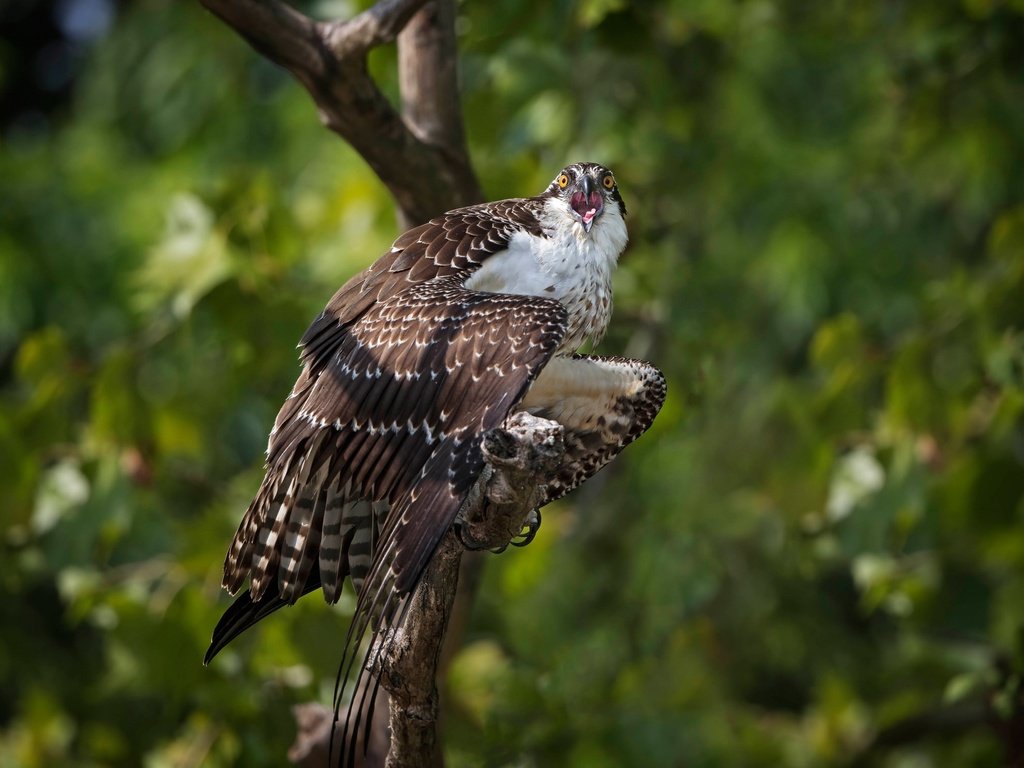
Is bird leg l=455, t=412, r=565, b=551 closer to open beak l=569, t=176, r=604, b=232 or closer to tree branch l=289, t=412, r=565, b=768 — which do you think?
tree branch l=289, t=412, r=565, b=768

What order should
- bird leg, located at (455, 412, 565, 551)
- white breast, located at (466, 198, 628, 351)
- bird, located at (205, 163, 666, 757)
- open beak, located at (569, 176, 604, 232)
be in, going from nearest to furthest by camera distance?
bird leg, located at (455, 412, 565, 551)
bird, located at (205, 163, 666, 757)
white breast, located at (466, 198, 628, 351)
open beak, located at (569, 176, 604, 232)

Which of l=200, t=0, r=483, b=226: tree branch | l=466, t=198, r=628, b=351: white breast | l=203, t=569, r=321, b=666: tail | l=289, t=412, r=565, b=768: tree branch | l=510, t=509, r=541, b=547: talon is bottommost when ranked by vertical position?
l=289, t=412, r=565, b=768: tree branch

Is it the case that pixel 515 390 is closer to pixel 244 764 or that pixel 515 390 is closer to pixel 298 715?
pixel 298 715

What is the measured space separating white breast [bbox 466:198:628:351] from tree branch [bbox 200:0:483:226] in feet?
2.42

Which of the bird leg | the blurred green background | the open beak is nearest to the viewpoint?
the bird leg

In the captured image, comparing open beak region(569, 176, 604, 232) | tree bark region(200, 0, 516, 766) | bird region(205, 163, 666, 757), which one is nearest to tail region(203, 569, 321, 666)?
bird region(205, 163, 666, 757)

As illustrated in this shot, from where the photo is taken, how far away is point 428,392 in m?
3.84

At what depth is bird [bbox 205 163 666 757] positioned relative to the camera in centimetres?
367

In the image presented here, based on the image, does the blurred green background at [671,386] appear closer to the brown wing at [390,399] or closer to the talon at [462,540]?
the brown wing at [390,399]

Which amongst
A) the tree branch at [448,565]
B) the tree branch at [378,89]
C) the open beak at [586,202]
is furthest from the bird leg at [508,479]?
the tree branch at [378,89]

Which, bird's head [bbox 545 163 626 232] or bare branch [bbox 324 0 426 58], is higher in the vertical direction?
bare branch [bbox 324 0 426 58]

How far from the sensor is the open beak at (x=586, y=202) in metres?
4.46

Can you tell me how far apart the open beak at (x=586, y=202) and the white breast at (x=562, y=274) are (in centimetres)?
3

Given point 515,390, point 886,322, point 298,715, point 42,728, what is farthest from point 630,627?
point 515,390
